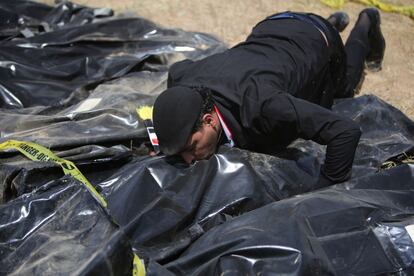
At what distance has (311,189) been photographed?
→ 8.13ft

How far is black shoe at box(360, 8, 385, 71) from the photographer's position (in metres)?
3.85

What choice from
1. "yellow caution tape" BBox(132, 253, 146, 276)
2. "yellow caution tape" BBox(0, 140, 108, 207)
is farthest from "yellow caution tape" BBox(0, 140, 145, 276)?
"yellow caution tape" BBox(132, 253, 146, 276)

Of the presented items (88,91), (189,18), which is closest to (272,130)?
(88,91)

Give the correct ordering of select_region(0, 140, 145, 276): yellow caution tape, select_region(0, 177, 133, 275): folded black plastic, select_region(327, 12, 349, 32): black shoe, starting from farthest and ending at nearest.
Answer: select_region(327, 12, 349, 32): black shoe → select_region(0, 140, 145, 276): yellow caution tape → select_region(0, 177, 133, 275): folded black plastic

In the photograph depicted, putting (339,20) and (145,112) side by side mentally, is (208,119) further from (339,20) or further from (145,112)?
(339,20)

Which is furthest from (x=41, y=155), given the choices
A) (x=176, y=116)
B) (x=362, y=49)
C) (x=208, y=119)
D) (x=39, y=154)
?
(x=362, y=49)

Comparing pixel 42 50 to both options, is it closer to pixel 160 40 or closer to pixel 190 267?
pixel 160 40

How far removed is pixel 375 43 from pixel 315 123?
184 centimetres

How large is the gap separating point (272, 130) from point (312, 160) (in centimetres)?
31

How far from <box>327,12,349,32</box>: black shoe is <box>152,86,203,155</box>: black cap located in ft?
7.35

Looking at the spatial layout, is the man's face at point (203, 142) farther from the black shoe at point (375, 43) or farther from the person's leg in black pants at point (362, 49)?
the black shoe at point (375, 43)

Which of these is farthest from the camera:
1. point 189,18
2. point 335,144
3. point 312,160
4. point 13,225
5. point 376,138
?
point 189,18

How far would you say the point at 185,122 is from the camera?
2297 mm

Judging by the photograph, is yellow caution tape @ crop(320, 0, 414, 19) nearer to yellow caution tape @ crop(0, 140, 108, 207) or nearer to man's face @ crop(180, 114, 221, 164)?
man's face @ crop(180, 114, 221, 164)
